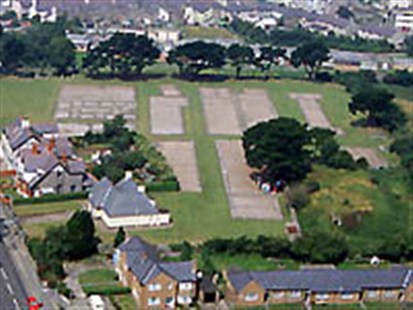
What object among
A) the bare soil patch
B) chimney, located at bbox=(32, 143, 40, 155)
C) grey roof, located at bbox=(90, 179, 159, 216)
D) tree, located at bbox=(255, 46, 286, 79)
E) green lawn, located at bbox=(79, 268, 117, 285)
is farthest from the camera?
tree, located at bbox=(255, 46, 286, 79)

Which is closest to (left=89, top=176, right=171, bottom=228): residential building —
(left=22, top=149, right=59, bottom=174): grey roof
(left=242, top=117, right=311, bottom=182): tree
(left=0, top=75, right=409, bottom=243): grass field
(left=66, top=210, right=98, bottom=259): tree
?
(left=0, top=75, right=409, bottom=243): grass field

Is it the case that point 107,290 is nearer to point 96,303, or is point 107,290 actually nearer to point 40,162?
point 96,303

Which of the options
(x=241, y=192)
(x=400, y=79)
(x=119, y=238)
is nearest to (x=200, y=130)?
(x=241, y=192)

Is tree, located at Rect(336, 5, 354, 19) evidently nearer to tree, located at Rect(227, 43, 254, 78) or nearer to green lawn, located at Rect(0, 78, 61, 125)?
tree, located at Rect(227, 43, 254, 78)

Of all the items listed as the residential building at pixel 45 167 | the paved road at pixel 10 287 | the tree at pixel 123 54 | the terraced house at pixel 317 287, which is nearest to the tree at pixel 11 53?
the tree at pixel 123 54

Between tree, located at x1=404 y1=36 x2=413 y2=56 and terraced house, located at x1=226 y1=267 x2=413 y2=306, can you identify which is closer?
terraced house, located at x1=226 y1=267 x2=413 y2=306

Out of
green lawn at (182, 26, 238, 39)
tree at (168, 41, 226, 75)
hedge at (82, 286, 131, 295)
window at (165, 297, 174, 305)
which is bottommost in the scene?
green lawn at (182, 26, 238, 39)

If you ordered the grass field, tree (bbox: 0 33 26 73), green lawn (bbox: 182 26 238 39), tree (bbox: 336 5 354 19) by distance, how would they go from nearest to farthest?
the grass field → tree (bbox: 0 33 26 73) → green lawn (bbox: 182 26 238 39) → tree (bbox: 336 5 354 19)
